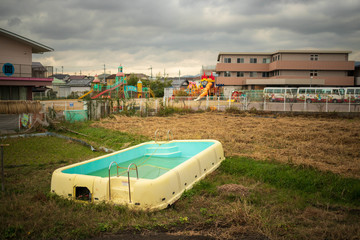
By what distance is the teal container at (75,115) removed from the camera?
16.0 metres

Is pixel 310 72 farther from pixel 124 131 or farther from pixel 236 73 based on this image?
pixel 124 131

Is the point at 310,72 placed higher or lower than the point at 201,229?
Result: higher

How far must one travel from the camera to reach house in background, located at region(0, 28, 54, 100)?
19047 millimetres

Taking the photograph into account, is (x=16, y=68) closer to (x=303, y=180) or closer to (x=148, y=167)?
(x=148, y=167)

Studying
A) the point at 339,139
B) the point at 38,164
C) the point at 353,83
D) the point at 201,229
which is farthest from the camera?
the point at 353,83

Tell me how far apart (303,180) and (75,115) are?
1401cm

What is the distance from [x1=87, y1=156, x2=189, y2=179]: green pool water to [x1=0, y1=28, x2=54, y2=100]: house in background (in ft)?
51.1

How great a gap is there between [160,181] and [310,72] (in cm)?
4348

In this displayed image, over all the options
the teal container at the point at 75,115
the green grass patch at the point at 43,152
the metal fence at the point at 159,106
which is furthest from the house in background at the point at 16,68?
the green grass patch at the point at 43,152

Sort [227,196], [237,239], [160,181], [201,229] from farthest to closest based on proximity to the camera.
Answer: [227,196], [160,181], [201,229], [237,239]

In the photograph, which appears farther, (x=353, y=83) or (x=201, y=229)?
(x=353, y=83)

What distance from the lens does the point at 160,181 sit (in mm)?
4598

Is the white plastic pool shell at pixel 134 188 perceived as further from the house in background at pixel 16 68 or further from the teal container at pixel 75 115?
the house in background at pixel 16 68

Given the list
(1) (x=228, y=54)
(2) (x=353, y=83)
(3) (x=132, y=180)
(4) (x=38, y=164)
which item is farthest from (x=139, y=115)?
(2) (x=353, y=83)
